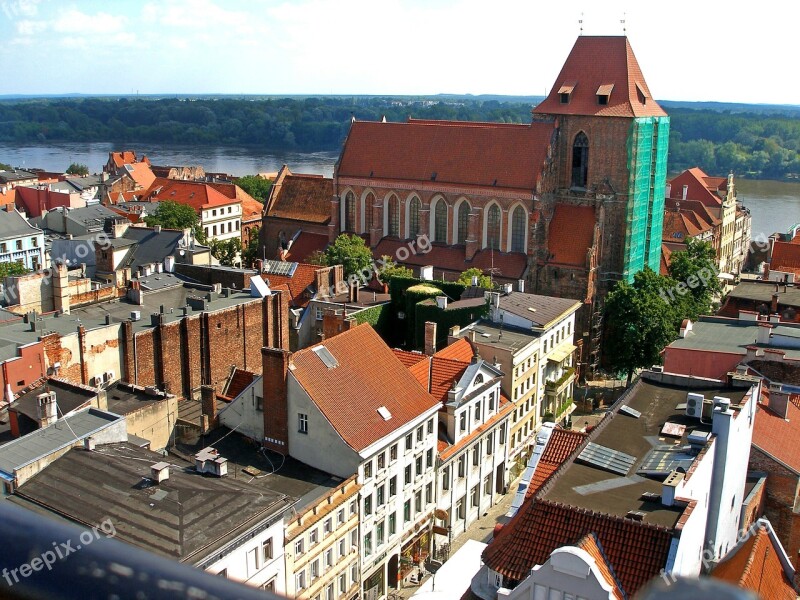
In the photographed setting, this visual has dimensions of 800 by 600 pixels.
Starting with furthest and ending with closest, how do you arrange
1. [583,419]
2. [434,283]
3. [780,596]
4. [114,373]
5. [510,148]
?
[510,148] < [434,283] < [583,419] < [114,373] < [780,596]

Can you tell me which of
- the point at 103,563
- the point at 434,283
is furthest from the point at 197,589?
the point at 434,283

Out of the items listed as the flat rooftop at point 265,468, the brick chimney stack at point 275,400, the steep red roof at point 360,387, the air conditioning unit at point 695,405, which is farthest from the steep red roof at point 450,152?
the air conditioning unit at point 695,405

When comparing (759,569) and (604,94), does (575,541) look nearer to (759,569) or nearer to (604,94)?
(759,569)

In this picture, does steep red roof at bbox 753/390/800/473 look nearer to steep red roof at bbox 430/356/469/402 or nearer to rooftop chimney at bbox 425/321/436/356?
steep red roof at bbox 430/356/469/402

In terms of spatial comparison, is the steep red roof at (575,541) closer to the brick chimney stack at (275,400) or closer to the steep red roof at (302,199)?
the brick chimney stack at (275,400)

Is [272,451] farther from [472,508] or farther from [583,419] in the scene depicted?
[583,419]

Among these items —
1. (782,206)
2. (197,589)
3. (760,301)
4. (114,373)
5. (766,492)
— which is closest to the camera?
(197,589)
